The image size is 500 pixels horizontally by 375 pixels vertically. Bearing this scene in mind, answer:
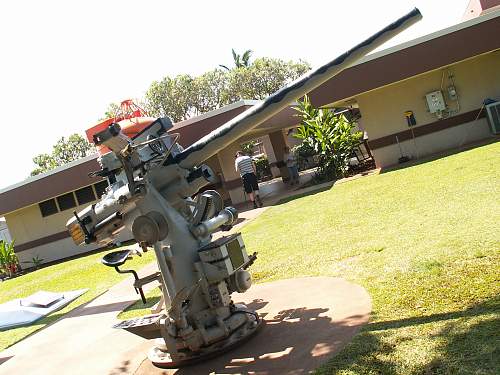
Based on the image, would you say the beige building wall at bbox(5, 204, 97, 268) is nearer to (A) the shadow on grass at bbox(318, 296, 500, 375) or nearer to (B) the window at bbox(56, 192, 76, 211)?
(B) the window at bbox(56, 192, 76, 211)

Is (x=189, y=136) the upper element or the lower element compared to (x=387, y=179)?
upper

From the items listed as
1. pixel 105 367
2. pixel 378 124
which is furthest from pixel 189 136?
pixel 105 367

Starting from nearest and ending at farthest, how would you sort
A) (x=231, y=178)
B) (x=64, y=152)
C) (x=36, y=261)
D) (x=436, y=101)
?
1. (x=436, y=101)
2. (x=231, y=178)
3. (x=36, y=261)
4. (x=64, y=152)

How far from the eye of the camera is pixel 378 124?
16.4 m

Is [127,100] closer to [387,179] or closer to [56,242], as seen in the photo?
[387,179]

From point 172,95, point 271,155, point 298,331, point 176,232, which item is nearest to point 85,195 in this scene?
point 271,155

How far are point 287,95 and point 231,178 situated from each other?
14885 mm

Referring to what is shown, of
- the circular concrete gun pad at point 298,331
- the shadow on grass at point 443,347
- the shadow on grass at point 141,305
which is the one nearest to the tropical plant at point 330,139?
the shadow on grass at point 141,305

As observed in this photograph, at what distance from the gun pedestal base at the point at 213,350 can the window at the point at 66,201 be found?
1636cm

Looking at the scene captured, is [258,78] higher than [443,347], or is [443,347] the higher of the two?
[258,78]

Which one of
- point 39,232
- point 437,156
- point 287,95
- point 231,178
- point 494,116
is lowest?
point 437,156

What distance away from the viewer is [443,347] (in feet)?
12.0

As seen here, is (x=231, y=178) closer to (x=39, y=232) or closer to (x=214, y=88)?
(x=39, y=232)

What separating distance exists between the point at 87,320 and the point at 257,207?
8.42 meters
